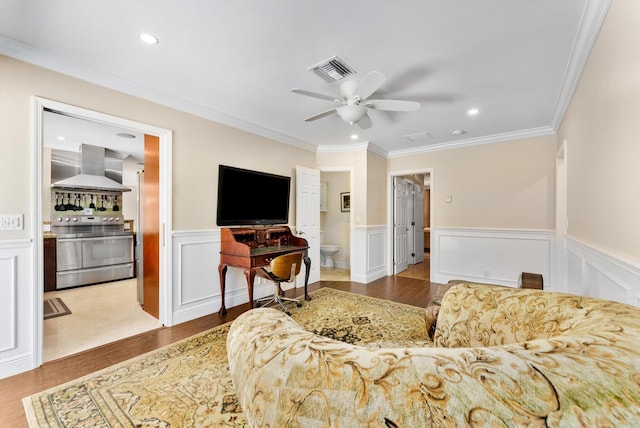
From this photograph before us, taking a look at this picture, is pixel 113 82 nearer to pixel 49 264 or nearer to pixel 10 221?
pixel 10 221

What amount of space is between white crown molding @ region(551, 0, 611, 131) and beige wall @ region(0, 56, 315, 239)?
3287mm

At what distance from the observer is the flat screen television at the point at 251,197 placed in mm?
3488

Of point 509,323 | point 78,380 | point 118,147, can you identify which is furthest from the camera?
point 118,147

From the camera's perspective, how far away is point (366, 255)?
16.0 ft

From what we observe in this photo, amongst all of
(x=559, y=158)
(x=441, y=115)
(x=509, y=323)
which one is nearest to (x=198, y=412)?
(x=509, y=323)

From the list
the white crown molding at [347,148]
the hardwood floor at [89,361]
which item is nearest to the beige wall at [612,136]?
the hardwood floor at [89,361]

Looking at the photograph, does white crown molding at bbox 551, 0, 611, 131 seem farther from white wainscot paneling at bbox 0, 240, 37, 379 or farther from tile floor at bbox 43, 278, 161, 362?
tile floor at bbox 43, 278, 161, 362

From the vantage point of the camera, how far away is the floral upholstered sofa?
1.31 feet

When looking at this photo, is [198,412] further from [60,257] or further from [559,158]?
[559,158]

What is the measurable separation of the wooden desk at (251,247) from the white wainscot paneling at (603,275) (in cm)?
277

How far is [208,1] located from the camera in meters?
1.66

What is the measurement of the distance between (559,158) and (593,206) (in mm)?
2258

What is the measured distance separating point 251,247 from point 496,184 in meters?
3.80

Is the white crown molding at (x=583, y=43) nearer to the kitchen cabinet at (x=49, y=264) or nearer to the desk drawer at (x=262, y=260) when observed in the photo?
the desk drawer at (x=262, y=260)
